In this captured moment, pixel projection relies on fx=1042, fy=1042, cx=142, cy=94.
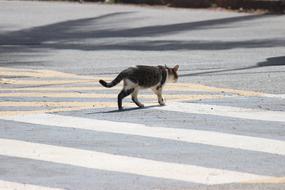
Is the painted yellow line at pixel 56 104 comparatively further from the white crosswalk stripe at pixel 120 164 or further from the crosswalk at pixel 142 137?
the white crosswalk stripe at pixel 120 164

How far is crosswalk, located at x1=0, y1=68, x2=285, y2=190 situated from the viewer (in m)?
9.20

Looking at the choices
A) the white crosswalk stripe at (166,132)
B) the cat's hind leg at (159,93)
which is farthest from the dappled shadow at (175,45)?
the white crosswalk stripe at (166,132)

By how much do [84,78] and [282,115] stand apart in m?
5.06

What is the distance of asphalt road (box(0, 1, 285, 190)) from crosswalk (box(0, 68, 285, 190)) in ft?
0.04

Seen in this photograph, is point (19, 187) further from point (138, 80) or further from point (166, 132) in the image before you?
point (138, 80)

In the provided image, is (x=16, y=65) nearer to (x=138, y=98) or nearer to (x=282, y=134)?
(x=138, y=98)

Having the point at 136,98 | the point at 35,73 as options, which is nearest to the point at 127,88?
the point at 136,98

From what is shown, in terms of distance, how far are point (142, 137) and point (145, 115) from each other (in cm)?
159

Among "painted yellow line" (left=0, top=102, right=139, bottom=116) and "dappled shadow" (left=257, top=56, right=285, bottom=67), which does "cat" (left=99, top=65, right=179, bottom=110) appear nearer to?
"painted yellow line" (left=0, top=102, right=139, bottom=116)

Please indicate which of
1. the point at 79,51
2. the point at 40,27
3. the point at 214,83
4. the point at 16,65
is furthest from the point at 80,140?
the point at 40,27

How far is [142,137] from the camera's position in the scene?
10953mm

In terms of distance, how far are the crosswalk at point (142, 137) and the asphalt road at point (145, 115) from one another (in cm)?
1

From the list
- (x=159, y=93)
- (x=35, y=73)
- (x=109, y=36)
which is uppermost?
(x=159, y=93)

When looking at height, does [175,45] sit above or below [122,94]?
below
